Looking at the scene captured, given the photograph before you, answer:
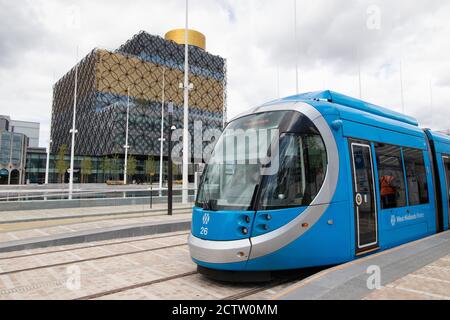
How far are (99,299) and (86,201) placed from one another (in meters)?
11.8

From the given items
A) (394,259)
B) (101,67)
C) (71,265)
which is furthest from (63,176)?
(394,259)

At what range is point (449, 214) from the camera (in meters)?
9.73

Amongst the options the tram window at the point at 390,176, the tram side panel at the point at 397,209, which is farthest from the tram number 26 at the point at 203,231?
the tram window at the point at 390,176

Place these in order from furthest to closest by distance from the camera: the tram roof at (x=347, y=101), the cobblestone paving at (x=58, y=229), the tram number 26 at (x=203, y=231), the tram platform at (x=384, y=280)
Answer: the cobblestone paving at (x=58, y=229) → the tram roof at (x=347, y=101) → the tram number 26 at (x=203, y=231) → the tram platform at (x=384, y=280)

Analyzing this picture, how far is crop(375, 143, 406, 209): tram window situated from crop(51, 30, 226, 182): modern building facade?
180ft

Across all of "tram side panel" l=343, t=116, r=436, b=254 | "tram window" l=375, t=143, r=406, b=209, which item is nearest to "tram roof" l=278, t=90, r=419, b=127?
"tram side panel" l=343, t=116, r=436, b=254

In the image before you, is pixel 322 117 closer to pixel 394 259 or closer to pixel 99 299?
pixel 394 259

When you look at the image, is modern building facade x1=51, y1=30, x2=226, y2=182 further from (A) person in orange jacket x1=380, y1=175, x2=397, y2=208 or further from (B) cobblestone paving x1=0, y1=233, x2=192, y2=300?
(A) person in orange jacket x1=380, y1=175, x2=397, y2=208

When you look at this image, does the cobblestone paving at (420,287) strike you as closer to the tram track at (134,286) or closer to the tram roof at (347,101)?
the tram track at (134,286)

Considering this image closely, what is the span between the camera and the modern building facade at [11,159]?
60.5 meters

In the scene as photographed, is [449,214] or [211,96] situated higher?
[211,96]

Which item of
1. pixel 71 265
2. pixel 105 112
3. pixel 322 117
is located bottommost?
pixel 71 265

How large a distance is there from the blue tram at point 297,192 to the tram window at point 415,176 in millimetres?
942
